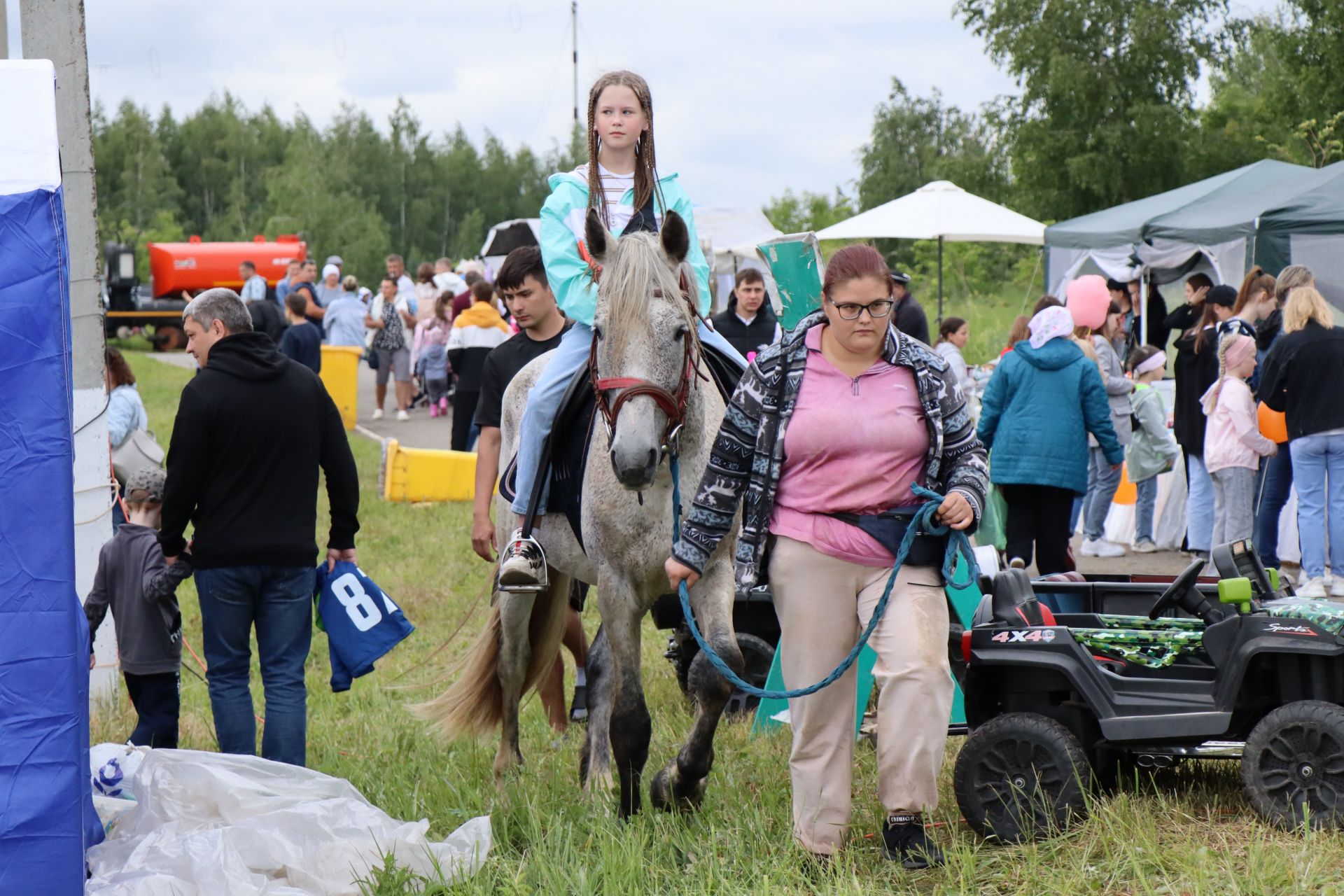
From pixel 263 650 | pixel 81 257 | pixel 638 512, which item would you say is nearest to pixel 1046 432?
pixel 638 512

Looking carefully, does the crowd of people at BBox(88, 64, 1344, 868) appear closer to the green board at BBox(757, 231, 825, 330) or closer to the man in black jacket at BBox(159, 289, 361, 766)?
the man in black jacket at BBox(159, 289, 361, 766)

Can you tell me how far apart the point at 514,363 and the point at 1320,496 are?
5709mm

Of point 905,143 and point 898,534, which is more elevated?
point 905,143

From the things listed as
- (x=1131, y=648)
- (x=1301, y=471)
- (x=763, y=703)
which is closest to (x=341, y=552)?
(x=763, y=703)

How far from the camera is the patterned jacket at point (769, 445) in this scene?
4.39m

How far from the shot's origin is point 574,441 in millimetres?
5566

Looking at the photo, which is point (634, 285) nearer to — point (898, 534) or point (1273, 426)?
point (898, 534)

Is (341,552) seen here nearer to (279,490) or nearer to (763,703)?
(279,490)

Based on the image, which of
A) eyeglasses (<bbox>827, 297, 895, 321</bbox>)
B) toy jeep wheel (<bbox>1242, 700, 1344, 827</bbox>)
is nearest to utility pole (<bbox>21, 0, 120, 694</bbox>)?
eyeglasses (<bbox>827, 297, 895, 321</bbox>)

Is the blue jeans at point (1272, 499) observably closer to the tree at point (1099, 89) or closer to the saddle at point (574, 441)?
the saddle at point (574, 441)

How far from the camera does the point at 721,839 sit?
4766 mm

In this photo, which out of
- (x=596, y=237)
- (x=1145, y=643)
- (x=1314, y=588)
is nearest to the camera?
(x=596, y=237)

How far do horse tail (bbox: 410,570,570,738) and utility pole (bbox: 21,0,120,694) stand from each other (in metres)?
2.24

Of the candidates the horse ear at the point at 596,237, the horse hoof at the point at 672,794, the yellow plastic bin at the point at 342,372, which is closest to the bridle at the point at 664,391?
the horse ear at the point at 596,237
